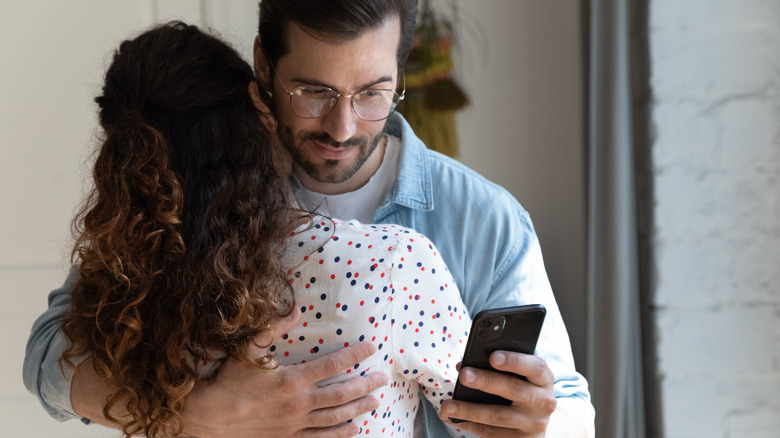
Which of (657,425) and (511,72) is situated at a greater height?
(511,72)

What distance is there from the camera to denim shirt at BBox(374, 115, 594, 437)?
3.94 ft

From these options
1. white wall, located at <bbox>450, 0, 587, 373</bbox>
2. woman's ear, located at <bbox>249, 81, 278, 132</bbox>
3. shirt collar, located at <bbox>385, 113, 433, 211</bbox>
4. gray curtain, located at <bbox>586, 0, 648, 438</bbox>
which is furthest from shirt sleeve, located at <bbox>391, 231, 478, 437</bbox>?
white wall, located at <bbox>450, 0, 587, 373</bbox>

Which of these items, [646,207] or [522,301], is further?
[646,207]

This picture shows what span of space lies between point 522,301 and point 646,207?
635 mm

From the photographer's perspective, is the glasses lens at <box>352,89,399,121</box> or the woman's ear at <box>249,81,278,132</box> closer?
the woman's ear at <box>249,81,278,132</box>

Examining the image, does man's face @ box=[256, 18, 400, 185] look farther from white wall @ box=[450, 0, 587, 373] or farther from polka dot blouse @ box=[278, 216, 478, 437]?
white wall @ box=[450, 0, 587, 373]

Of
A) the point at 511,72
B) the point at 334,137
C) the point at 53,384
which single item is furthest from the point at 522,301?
the point at 511,72

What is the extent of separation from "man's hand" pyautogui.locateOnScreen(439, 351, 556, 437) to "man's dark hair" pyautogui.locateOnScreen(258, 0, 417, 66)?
1.81ft

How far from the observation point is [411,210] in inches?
49.7

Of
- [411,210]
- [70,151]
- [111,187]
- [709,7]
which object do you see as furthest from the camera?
[70,151]

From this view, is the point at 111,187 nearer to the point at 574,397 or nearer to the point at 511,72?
the point at 574,397

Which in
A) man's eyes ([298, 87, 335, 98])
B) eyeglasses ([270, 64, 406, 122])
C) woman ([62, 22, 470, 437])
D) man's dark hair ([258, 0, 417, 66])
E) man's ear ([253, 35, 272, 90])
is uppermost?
man's dark hair ([258, 0, 417, 66])

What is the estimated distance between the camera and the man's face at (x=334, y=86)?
3.74 ft

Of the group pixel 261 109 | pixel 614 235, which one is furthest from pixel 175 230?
pixel 614 235
